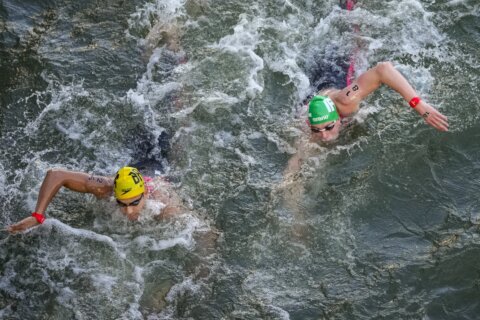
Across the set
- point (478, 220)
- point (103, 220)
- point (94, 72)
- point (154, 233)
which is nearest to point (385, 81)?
point (478, 220)

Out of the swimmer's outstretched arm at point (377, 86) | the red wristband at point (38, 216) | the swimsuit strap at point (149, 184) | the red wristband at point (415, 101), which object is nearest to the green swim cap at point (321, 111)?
the swimmer's outstretched arm at point (377, 86)

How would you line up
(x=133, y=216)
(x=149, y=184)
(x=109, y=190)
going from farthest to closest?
(x=149, y=184), (x=133, y=216), (x=109, y=190)

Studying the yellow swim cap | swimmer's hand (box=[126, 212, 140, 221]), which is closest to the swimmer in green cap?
the yellow swim cap

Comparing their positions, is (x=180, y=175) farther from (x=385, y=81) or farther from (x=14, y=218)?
(x=385, y=81)

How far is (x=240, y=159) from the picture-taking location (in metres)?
8.66

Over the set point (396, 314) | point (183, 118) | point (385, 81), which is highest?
point (385, 81)

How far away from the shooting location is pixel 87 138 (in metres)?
9.01

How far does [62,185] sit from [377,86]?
12.5ft

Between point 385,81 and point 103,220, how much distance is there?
3.69 m

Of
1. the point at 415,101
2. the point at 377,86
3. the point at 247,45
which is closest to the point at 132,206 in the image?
the point at 377,86

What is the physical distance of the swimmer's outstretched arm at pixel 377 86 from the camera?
725 cm

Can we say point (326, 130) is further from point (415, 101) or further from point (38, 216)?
point (38, 216)

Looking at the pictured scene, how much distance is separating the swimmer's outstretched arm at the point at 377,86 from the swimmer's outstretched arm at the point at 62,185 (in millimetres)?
2935

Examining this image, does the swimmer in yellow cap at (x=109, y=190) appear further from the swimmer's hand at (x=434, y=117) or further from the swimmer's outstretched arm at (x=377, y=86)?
the swimmer's hand at (x=434, y=117)
